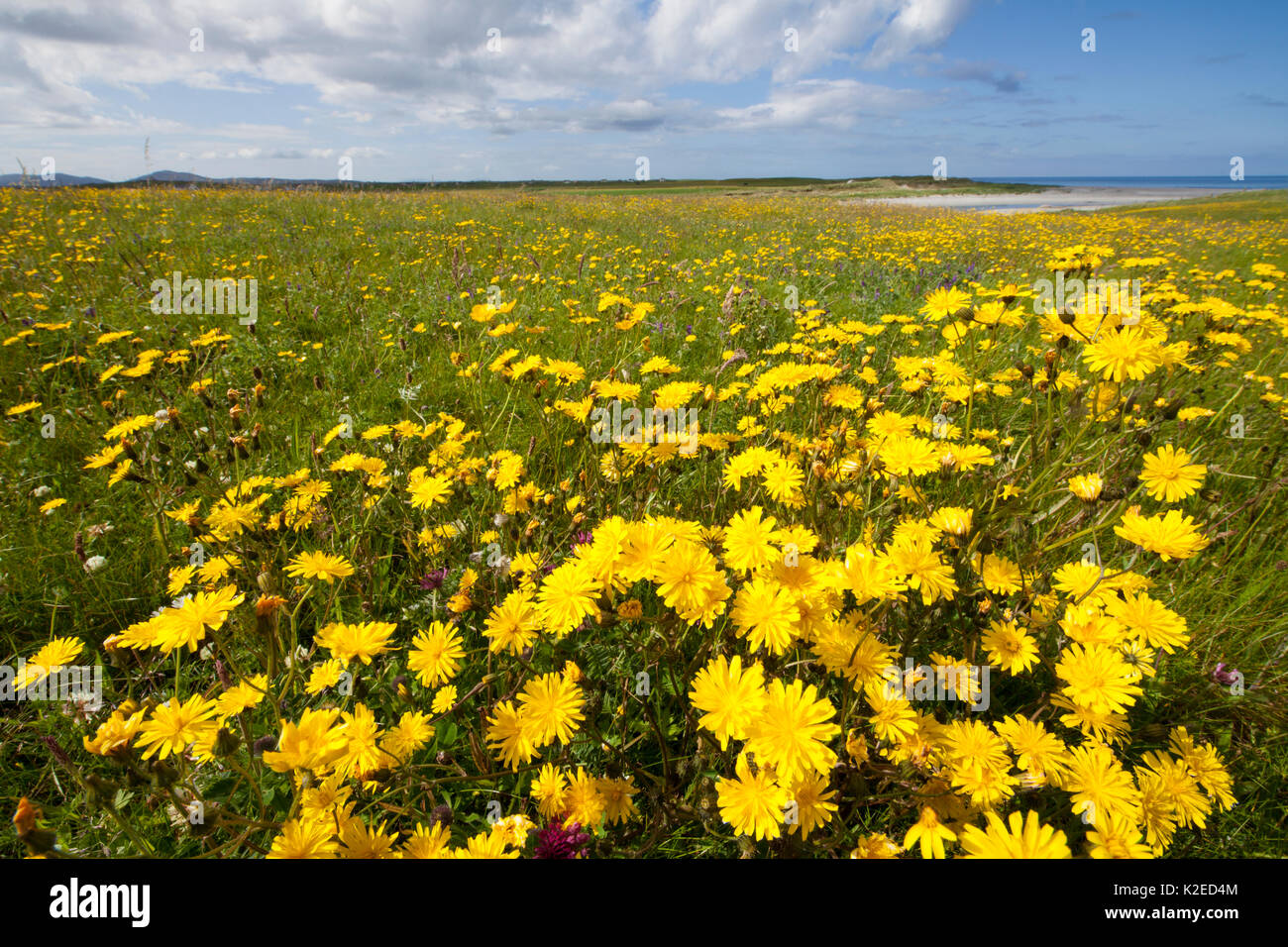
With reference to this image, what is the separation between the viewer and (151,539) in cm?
248

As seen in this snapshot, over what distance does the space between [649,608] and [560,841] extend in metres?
1.04

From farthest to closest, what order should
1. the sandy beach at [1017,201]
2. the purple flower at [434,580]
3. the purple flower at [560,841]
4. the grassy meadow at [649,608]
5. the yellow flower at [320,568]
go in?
the sandy beach at [1017,201], the purple flower at [434,580], the yellow flower at [320,568], the grassy meadow at [649,608], the purple flower at [560,841]

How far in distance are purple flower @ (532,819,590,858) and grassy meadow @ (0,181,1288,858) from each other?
0.4 inches

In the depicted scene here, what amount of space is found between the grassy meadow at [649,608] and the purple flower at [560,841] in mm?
10

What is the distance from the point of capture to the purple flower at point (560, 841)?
45.5 inches

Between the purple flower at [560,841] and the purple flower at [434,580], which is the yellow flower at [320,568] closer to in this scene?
the purple flower at [434,580]

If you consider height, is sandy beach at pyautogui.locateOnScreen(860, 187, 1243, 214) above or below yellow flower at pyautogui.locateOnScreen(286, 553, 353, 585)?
above

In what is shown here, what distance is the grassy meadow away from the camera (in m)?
1.27

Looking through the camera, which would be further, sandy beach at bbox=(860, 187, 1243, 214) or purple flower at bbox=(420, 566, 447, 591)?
sandy beach at bbox=(860, 187, 1243, 214)

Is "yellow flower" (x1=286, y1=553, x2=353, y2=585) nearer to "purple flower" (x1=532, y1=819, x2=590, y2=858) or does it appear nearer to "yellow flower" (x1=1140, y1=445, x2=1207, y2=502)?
"purple flower" (x1=532, y1=819, x2=590, y2=858)

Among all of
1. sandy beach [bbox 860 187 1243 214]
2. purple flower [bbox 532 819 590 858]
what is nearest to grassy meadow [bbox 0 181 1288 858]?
purple flower [bbox 532 819 590 858]

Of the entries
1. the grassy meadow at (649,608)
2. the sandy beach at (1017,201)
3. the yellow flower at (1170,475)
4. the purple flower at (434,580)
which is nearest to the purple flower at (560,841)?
the grassy meadow at (649,608)
